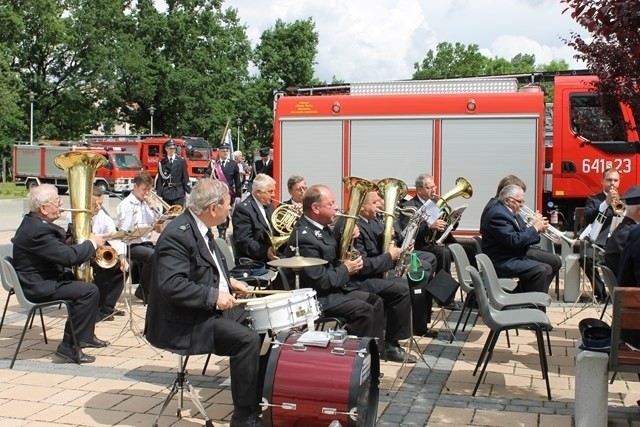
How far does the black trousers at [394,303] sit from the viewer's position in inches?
256

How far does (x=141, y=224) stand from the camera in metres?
8.34

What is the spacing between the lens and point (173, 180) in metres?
13.5

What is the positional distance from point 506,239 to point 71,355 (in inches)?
162

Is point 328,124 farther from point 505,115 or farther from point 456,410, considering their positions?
point 456,410

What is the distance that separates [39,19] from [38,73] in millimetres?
3642

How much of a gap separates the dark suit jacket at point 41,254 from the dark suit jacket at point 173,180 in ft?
23.2

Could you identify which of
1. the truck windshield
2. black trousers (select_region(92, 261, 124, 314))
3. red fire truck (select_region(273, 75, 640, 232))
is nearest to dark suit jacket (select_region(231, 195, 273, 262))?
black trousers (select_region(92, 261, 124, 314))

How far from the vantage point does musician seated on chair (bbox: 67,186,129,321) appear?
8.01m

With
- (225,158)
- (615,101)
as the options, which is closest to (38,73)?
(225,158)

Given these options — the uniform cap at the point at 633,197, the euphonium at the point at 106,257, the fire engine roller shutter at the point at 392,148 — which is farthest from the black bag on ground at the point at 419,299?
the fire engine roller shutter at the point at 392,148

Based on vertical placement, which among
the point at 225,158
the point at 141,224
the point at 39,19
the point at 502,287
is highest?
the point at 39,19

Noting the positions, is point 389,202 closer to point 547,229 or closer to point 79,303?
point 547,229

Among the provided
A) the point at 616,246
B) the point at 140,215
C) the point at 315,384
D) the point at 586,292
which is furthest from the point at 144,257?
the point at 586,292

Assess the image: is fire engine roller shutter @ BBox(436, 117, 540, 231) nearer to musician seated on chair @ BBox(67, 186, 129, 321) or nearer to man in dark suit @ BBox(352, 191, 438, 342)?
man in dark suit @ BBox(352, 191, 438, 342)
